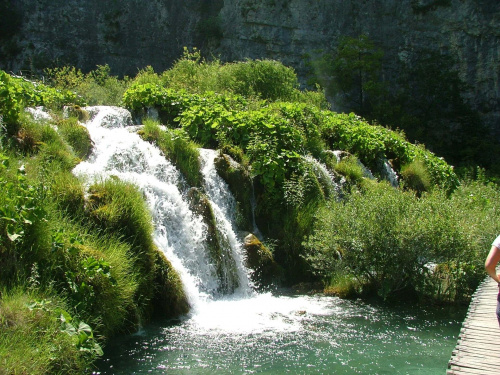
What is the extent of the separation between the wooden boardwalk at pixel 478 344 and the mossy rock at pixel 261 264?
3.59m

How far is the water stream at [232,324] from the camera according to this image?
5234mm

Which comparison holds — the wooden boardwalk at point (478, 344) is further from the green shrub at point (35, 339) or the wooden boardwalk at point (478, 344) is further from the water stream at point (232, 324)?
the green shrub at point (35, 339)

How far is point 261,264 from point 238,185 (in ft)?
5.91

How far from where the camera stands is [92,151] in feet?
30.1

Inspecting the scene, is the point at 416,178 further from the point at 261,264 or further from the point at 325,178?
the point at 261,264

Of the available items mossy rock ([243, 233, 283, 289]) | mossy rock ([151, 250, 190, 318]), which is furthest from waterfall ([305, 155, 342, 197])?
mossy rock ([151, 250, 190, 318])

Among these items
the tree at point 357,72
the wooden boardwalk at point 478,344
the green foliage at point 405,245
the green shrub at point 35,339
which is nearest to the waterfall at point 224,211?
the green foliage at point 405,245

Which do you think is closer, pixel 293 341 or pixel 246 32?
pixel 293 341

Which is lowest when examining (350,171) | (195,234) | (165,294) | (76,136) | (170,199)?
(165,294)

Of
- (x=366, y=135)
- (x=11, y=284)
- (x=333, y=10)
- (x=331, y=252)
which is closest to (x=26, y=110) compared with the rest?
(x=11, y=284)

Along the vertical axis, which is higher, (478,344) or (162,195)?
(162,195)

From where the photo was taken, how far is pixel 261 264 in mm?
8617

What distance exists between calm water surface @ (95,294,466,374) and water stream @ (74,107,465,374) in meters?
0.01

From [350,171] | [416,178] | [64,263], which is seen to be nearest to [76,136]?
[64,263]
